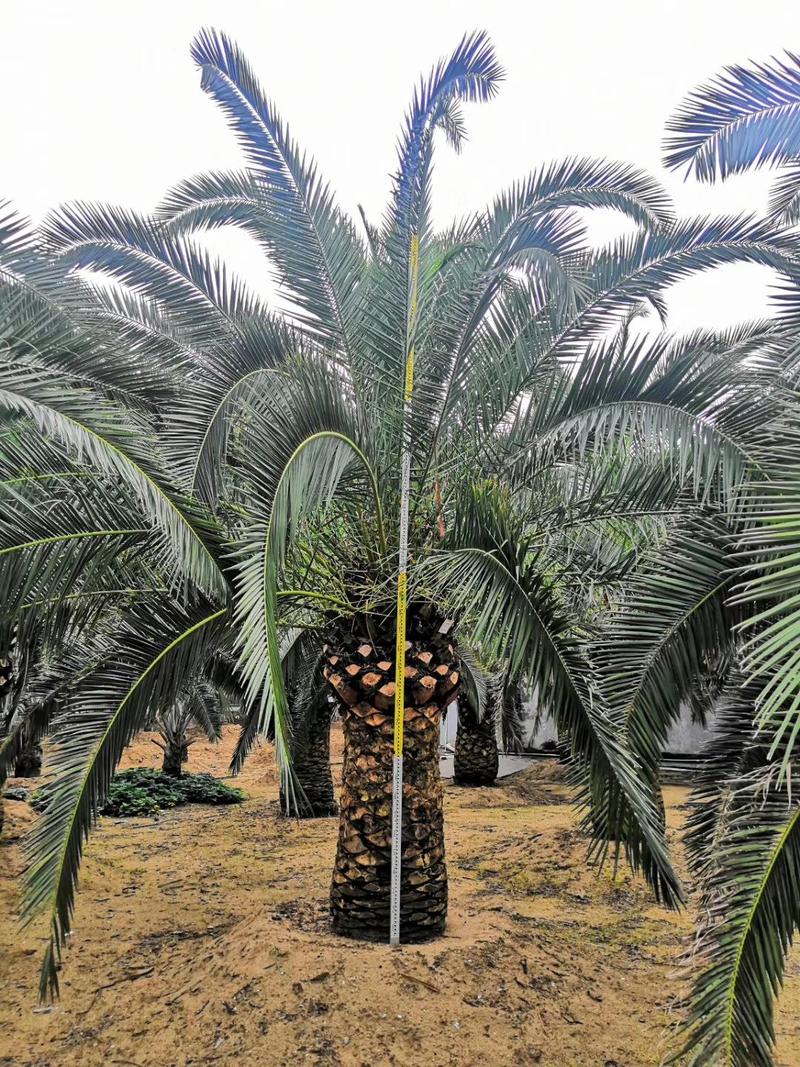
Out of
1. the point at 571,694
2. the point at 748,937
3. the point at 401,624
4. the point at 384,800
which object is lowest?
the point at 748,937

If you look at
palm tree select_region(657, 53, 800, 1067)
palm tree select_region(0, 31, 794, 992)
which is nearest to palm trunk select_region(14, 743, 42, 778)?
palm tree select_region(0, 31, 794, 992)

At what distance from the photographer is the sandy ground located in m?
4.15

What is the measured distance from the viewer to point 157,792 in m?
12.8

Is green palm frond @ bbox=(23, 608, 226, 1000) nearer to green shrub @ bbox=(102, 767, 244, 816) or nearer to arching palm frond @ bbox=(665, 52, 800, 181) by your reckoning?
arching palm frond @ bbox=(665, 52, 800, 181)

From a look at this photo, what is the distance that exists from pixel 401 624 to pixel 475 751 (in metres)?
8.95

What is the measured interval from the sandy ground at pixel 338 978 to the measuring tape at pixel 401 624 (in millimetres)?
344

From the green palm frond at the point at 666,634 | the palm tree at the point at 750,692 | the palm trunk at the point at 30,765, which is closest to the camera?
the palm tree at the point at 750,692

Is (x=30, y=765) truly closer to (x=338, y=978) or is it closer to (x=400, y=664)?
(x=338, y=978)

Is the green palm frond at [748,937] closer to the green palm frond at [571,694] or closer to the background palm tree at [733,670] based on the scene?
the background palm tree at [733,670]

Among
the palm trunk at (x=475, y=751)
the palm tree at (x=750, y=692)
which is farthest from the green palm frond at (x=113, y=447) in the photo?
the palm trunk at (x=475, y=751)

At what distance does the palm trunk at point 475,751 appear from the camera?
1313cm

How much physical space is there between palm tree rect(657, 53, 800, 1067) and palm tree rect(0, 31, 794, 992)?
46cm

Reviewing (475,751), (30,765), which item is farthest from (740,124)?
(30,765)

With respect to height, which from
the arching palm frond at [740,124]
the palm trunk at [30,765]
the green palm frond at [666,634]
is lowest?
the palm trunk at [30,765]
